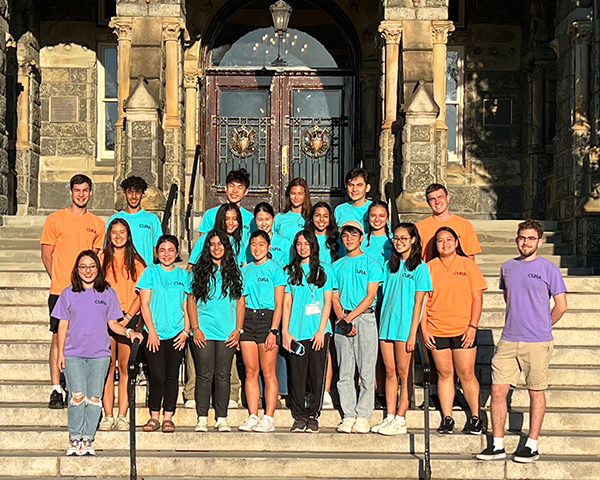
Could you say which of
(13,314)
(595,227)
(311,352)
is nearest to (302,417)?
(311,352)

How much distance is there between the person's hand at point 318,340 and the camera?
28.1 ft

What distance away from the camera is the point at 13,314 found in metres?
10.5

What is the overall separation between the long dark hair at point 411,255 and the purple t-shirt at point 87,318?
2380 mm

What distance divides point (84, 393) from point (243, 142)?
9.67 meters

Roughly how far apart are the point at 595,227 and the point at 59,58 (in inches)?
378

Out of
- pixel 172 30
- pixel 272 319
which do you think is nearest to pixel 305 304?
pixel 272 319

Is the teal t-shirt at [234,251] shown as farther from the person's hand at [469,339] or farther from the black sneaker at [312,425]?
the person's hand at [469,339]

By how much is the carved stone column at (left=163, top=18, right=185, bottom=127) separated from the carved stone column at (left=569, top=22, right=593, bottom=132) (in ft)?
18.2

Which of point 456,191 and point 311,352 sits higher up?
point 456,191

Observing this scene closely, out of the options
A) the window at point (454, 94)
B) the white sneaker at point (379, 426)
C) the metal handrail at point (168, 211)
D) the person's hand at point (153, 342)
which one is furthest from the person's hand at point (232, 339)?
the window at point (454, 94)

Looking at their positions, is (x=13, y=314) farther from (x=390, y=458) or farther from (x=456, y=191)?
(x=456, y=191)

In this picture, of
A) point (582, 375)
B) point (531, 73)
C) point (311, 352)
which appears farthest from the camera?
point (531, 73)

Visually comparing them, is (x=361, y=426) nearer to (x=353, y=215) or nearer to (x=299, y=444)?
(x=299, y=444)

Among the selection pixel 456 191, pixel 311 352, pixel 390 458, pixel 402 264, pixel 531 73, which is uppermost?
pixel 531 73
